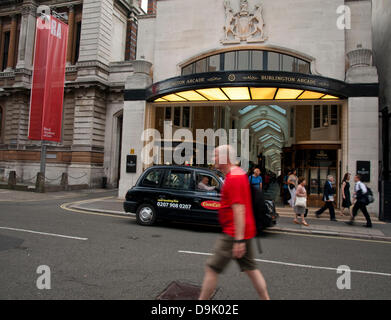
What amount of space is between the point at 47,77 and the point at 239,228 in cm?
1994

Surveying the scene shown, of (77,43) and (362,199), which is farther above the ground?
(77,43)

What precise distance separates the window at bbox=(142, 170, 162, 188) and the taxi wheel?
0.63m

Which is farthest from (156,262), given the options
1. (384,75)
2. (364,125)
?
(384,75)

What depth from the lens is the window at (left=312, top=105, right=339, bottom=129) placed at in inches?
621

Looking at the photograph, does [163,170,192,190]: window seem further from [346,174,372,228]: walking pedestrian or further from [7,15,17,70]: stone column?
[7,15,17,70]: stone column

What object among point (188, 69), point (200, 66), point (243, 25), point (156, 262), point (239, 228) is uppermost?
point (243, 25)

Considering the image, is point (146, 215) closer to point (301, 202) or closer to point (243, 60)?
point (301, 202)

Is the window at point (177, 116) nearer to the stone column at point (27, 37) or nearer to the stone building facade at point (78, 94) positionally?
the stone building facade at point (78, 94)

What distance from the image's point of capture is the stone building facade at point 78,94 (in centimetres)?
2272

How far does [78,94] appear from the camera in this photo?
23203 millimetres

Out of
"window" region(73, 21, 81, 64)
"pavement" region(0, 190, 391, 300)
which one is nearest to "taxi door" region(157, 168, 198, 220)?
"pavement" region(0, 190, 391, 300)

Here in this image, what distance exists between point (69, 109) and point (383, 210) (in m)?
23.1

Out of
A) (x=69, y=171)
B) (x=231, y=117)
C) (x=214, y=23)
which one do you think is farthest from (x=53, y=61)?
(x=231, y=117)

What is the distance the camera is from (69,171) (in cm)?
2239
